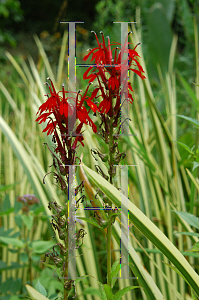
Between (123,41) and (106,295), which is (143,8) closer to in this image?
(123,41)

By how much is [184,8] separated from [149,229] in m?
1.91

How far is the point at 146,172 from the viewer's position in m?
0.69

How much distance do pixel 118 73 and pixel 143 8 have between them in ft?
8.55

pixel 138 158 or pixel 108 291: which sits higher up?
pixel 138 158

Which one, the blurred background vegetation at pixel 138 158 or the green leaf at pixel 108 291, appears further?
the blurred background vegetation at pixel 138 158

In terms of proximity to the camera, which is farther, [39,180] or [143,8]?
[143,8]

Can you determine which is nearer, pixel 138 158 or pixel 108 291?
pixel 108 291

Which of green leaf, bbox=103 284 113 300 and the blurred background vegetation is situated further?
the blurred background vegetation

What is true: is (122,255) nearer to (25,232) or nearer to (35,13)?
(25,232)

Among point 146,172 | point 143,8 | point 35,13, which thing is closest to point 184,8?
point 143,8

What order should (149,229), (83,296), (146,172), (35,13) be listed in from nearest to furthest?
(149,229)
(83,296)
(146,172)
(35,13)

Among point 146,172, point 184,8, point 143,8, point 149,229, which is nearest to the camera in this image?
point 149,229

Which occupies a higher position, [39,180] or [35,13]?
[35,13]

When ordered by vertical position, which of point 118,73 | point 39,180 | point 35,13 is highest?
point 35,13
